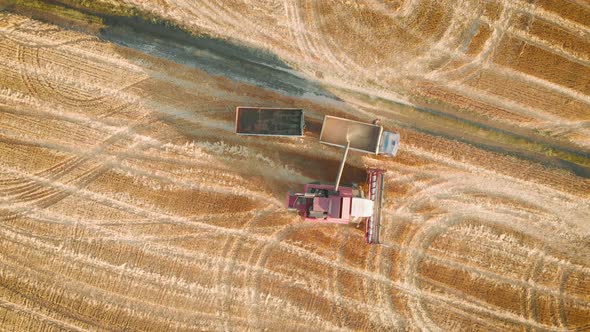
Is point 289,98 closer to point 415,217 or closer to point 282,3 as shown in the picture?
point 282,3

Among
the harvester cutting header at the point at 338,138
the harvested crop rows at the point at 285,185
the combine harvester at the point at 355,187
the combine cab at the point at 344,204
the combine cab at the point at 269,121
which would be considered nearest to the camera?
the combine cab at the point at 344,204

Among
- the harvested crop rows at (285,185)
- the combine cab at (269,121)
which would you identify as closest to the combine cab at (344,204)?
the harvested crop rows at (285,185)

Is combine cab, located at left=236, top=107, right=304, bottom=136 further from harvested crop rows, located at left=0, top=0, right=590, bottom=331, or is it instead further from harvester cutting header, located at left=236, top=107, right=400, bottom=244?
harvested crop rows, located at left=0, top=0, right=590, bottom=331

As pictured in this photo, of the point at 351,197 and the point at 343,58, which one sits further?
the point at 343,58

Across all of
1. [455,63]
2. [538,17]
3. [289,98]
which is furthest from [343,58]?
[538,17]

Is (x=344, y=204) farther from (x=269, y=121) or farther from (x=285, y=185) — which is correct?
(x=269, y=121)

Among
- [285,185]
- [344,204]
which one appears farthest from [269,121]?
[344,204]

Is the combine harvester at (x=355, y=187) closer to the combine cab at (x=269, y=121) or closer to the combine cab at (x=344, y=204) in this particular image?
the combine cab at (x=344, y=204)
